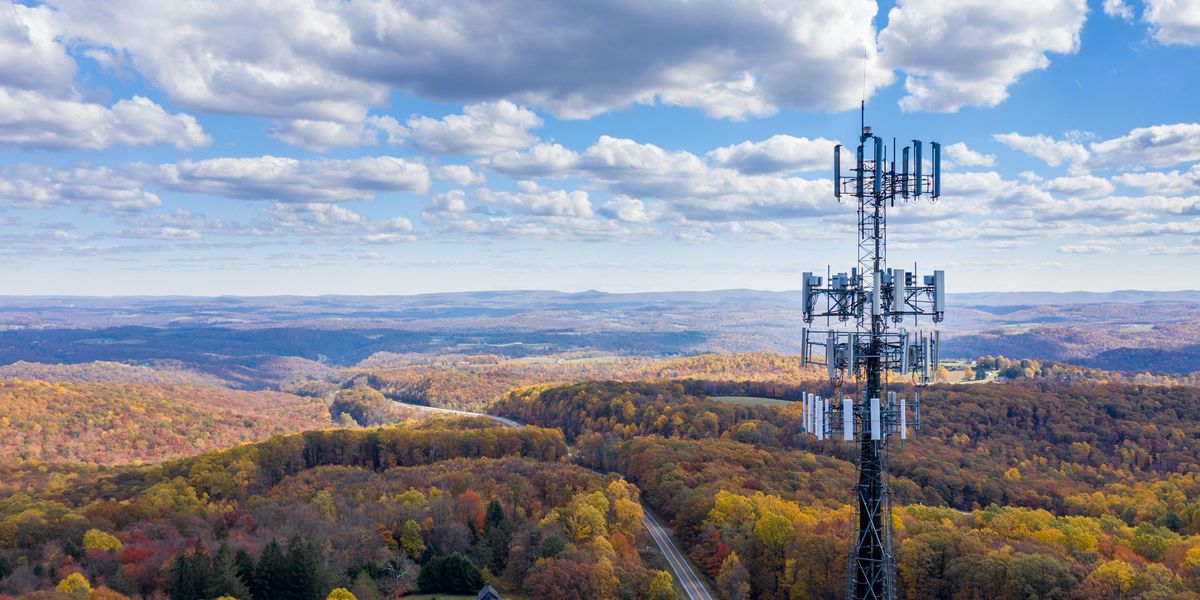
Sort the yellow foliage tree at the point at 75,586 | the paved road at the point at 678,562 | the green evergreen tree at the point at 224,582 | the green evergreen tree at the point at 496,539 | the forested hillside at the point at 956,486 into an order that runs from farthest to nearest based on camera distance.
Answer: the green evergreen tree at the point at 496,539 < the paved road at the point at 678,562 < the forested hillside at the point at 956,486 < the green evergreen tree at the point at 224,582 < the yellow foliage tree at the point at 75,586

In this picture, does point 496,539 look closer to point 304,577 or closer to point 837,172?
point 304,577

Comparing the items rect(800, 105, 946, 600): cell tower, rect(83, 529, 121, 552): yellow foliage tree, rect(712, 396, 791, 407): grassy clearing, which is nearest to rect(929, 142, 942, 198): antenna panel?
rect(800, 105, 946, 600): cell tower

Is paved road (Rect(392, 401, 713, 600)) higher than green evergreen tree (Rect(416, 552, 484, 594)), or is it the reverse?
green evergreen tree (Rect(416, 552, 484, 594))

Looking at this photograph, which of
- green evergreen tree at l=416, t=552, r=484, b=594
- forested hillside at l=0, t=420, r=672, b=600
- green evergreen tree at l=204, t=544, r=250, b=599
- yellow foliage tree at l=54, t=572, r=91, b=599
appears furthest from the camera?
green evergreen tree at l=416, t=552, r=484, b=594

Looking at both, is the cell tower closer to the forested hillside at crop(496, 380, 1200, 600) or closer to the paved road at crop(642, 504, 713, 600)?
the forested hillside at crop(496, 380, 1200, 600)

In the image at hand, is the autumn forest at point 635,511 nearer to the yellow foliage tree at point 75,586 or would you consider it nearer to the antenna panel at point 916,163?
the yellow foliage tree at point 75,586

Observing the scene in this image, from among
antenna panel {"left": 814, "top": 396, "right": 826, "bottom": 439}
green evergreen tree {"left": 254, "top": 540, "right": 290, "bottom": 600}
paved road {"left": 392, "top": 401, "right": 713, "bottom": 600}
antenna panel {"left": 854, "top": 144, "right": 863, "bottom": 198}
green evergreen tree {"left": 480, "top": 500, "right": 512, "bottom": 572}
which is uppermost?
antenna panel {"left": 854, "top": 144, "right": 863, "bottom": 198}

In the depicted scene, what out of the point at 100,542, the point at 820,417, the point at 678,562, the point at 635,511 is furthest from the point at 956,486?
the point at 100,542

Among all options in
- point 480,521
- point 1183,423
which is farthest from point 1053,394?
point 480,521

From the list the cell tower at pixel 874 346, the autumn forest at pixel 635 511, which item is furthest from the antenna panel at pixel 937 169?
the autumn forest at pixel 635 511
